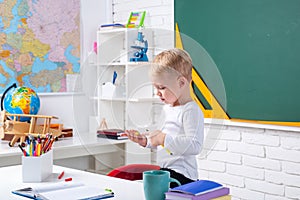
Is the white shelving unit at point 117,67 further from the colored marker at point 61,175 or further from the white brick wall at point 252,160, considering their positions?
the colored marker at point 61,175

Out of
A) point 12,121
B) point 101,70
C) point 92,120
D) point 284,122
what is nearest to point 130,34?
point 101,70

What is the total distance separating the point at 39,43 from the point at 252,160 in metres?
1.86

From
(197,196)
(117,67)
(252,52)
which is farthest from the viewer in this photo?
(117,67)

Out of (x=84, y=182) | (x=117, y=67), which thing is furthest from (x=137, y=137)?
(x=117, y=67)

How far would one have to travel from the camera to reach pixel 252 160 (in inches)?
121

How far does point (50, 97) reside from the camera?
12.4 ft

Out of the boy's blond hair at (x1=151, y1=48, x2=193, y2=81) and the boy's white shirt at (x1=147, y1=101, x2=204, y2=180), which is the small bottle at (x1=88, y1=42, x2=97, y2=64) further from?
the boy's blond hair at (x1=151, y1=48, x2=193, y2=81)

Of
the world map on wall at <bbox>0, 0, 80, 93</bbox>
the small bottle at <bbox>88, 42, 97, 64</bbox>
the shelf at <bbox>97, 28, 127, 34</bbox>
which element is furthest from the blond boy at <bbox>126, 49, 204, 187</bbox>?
the small bottle at <bbox>88, 42, 97, 64</bbox>

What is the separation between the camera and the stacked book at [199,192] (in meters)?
1.39

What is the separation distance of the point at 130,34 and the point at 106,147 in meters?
0.91

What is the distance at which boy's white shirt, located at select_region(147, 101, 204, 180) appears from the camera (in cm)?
206

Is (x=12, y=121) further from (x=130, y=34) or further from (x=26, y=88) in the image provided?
(x=130, y=34)

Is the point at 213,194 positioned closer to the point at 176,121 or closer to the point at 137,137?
the point at 137,137

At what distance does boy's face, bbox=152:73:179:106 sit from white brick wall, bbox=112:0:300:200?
834 mm
